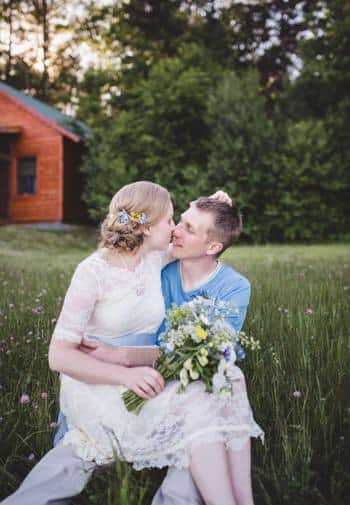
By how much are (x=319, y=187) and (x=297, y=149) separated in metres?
1.70

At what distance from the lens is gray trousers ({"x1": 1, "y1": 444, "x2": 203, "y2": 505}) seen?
2168 millimetres

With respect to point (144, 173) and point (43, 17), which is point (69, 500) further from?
point (43, 17)

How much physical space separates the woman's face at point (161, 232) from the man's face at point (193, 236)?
12 centimetres

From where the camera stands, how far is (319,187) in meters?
20.3

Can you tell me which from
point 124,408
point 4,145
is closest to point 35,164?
point 4,145

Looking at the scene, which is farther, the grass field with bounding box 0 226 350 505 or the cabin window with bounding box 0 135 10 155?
the cabin window with bounding box 0 135 10 155

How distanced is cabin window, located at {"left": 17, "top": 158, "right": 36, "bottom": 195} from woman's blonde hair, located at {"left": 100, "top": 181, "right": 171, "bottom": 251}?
836 inches

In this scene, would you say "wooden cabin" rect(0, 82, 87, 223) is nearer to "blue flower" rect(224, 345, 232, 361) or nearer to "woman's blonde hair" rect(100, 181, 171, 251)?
"woman's blonde hair" rect(100, 181, 171, 251)

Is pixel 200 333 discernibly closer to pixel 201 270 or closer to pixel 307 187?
pixel 201 270

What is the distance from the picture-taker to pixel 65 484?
2.34 m

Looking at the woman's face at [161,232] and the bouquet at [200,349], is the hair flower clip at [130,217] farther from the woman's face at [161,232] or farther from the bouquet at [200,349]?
the bouquet at [200,349]

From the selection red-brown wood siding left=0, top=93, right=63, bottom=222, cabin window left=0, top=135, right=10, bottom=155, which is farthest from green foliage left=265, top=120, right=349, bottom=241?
cabin window left=0, top=135, right=10, bottom=155

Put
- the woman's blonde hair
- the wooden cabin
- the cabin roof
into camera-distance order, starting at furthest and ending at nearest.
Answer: the wooden cabin, the cabin roof, the woman's blonde hair

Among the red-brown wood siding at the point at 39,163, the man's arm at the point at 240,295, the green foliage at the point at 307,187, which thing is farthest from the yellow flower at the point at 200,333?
the red-brown wood siding at the point at 39,163
